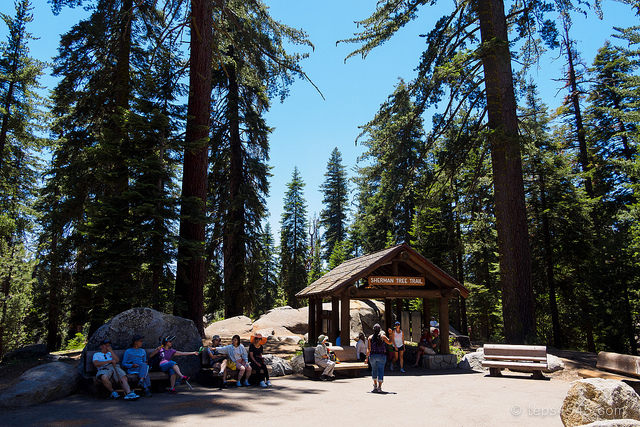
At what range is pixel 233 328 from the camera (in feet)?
Answer: 57.2

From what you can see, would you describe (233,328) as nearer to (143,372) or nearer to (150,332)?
(150,332)

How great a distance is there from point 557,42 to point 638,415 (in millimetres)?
12454

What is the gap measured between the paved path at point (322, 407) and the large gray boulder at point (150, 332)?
0.91 metres

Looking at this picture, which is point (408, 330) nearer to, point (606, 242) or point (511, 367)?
point (511, 367)

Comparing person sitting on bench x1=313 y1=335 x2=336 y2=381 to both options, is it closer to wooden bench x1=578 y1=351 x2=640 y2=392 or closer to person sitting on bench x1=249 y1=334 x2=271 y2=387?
person sitting on bench x1=249 y1=334 x2=271 y2=387

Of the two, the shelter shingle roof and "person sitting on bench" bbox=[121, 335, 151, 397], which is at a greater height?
the shelter shingle roof

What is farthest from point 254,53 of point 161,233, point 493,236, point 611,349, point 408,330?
point 611,349

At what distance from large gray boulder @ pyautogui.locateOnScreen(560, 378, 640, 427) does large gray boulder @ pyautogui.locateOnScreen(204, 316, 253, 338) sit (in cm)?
1367

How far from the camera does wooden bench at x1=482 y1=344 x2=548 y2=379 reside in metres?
10.1

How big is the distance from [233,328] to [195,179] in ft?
27.7

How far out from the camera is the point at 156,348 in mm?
8727

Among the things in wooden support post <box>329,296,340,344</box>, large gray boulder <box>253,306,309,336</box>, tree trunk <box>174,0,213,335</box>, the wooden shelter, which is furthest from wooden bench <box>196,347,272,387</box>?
large gray boulder <box>253,306,309,336</box>

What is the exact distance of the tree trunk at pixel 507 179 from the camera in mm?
12156

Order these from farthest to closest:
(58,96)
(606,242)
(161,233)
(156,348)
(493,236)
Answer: (493,236)
(606,242)
(58,96)
(161,233)
(156,348)
